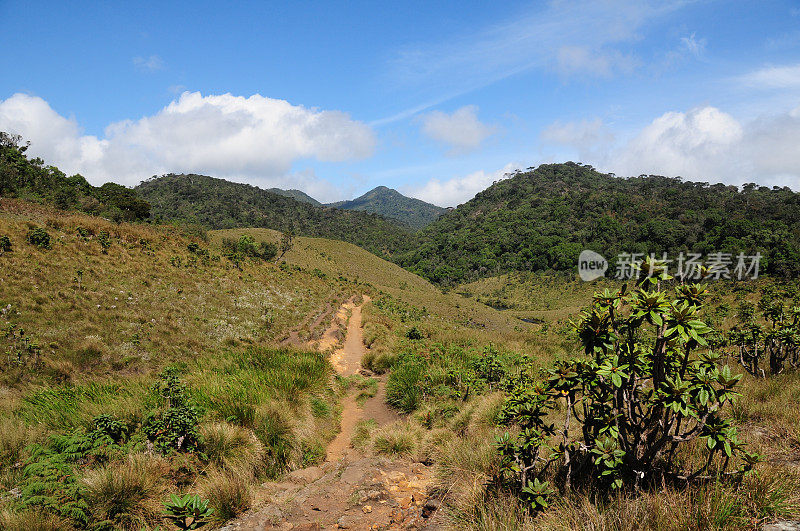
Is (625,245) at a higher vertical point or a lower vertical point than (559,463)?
higher

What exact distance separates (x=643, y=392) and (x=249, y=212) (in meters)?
139

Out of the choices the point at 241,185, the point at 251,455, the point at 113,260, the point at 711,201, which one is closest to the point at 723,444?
the point at 251,455

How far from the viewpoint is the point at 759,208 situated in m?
73.8

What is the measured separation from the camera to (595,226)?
98.4 m

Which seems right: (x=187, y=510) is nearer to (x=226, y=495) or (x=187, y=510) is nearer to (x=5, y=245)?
(x=226, y=495)

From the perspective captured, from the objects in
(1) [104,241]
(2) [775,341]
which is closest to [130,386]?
(2) [775,341]

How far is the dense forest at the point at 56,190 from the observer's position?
3091cm

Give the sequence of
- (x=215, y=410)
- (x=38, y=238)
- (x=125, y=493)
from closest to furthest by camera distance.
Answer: (x=125, y=493)
(x=215, y=410)
(x=38, y=238)

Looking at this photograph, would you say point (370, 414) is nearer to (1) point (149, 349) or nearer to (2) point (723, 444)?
(2) point (723, 444)

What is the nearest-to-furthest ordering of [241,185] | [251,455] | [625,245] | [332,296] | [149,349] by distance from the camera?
[251,455], [149,349], [332,296], [625,245], [241,185]

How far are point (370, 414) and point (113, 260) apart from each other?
17.9 meters

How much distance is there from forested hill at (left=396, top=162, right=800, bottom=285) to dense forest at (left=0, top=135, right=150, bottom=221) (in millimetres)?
83882

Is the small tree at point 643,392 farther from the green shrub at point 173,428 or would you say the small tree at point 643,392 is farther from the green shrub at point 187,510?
the green shrub at point 173,428

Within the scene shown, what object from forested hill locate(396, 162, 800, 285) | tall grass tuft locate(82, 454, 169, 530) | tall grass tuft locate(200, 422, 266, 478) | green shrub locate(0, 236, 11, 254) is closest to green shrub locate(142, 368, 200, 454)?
tall grass tuft locate(200, 422, 266, 478)
